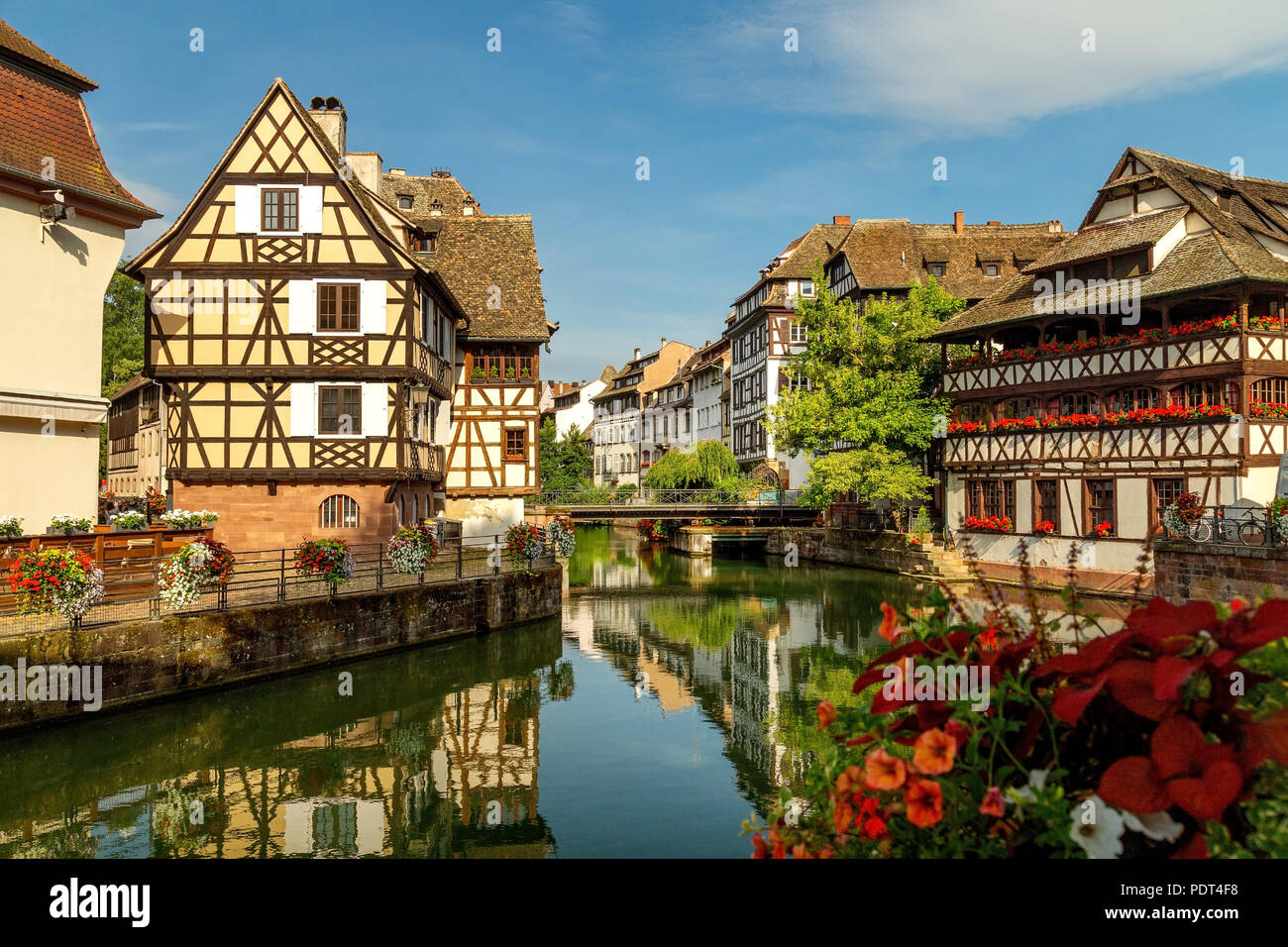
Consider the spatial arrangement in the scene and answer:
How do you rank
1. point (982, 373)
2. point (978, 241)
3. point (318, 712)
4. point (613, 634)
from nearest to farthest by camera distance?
point (318, 712), point (613, 634), point (982, 373), point (978, 241)

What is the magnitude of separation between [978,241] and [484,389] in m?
31.3

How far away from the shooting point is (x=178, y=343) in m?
26.3

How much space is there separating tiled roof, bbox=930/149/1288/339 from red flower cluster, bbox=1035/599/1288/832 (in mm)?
27347

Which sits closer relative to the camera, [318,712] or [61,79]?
[318,712]

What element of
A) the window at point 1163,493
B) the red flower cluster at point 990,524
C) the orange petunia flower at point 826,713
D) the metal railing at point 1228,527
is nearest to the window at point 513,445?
the red flower cluster at point 990,524

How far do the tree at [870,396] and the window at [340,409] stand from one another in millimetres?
19720

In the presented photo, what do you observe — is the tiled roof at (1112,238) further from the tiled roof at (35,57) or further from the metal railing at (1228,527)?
the tiled roof at (35,57)

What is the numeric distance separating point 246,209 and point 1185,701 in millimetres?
28436

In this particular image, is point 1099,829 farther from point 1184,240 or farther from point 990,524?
point 990,524

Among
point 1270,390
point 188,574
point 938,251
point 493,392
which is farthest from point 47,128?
point 938,251
